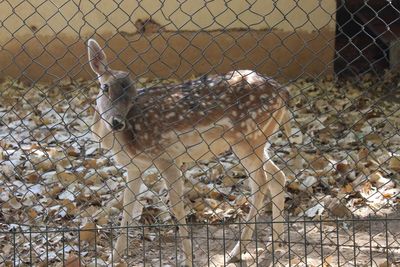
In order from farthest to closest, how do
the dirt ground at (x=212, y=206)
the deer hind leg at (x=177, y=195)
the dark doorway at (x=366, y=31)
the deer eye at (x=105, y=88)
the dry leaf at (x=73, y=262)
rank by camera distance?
the dark doorway at (x=366, y=31) → the deer eye at (x=105, y=88) → the deer hind leg at (x=177, y=195) → the dirt ground at (x=212, y=206) → the dry leaf at (x=73, y=262)

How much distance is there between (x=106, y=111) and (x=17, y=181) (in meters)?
2.03

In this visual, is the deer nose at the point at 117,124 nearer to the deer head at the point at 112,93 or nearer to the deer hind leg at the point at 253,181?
the deer head at the point at 112,93

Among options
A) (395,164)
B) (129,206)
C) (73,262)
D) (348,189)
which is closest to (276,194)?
(348,189)

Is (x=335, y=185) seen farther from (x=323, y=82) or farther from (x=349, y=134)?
(x=323, y=82)

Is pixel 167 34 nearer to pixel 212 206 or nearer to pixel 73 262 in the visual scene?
pixel 212 206

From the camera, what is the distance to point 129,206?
5.70m

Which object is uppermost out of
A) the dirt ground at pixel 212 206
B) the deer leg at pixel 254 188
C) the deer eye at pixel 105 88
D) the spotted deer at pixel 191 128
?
the deer eye at pixel 105 88

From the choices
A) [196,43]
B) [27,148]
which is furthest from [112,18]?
[27,148]

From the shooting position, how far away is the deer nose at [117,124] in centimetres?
538

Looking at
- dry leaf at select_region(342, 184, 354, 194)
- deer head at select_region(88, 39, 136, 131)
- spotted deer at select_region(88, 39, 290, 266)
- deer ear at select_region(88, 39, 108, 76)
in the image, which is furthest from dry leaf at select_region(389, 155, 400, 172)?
deer ear at select_region(88, 39, 108, 76)

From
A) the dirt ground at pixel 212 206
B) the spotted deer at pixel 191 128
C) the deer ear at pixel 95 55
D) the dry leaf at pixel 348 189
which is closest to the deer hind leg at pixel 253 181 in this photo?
the spotted deer at pixel 191 128

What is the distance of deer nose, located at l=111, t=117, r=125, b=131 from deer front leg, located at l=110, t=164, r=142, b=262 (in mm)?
402

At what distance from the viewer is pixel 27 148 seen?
7891 mm

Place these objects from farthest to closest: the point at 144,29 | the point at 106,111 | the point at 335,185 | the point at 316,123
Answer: the point at 144,29 < the point at 316,123 < the point at 335,185 < the point at 106,111
